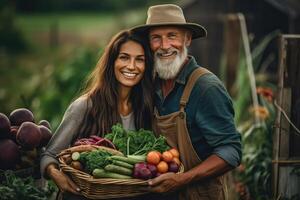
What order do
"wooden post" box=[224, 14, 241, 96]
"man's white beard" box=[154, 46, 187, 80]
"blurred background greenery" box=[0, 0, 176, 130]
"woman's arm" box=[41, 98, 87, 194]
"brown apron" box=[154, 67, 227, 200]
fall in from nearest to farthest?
"brown apron" box=[154, 67, 227, 200], "woman's arm" box=[41, 98, 87, 194], "man's white beard" box=[154, 46, 187, 80], "wooden post" box=[224, 14, 241, 96], "blurred background greenery" box=[0, 0, 176, 130]

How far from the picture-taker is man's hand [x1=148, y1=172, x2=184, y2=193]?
504cm

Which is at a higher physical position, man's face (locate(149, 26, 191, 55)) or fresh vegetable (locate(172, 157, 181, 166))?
man's face (locate(149, 26, 191, 55))

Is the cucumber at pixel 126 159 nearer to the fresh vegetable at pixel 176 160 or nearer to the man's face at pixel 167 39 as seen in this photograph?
Answer: the fresh vegetable at pixel 176 160

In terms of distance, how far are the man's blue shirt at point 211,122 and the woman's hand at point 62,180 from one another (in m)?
1.10

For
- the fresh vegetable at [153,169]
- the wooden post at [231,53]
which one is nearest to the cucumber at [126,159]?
the fresh vegetable at [153,169]

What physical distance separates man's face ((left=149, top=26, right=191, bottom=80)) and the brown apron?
22 centimetres

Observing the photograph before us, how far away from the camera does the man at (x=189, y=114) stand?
5371 millimetres

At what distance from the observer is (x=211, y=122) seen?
17.9 ft

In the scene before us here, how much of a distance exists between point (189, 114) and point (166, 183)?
74 cm

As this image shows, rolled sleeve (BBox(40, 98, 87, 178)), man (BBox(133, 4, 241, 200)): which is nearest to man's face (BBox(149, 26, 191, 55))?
man (BBox(133, 4, 241, 200))

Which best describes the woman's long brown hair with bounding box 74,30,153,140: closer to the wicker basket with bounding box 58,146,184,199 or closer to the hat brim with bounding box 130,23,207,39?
the hat brim with bounding box 130,23,207,39

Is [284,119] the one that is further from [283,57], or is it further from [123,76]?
[123,76]

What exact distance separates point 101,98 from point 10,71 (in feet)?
47.4

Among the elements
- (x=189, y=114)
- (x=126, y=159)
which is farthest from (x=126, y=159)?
(x=189, y=114)
